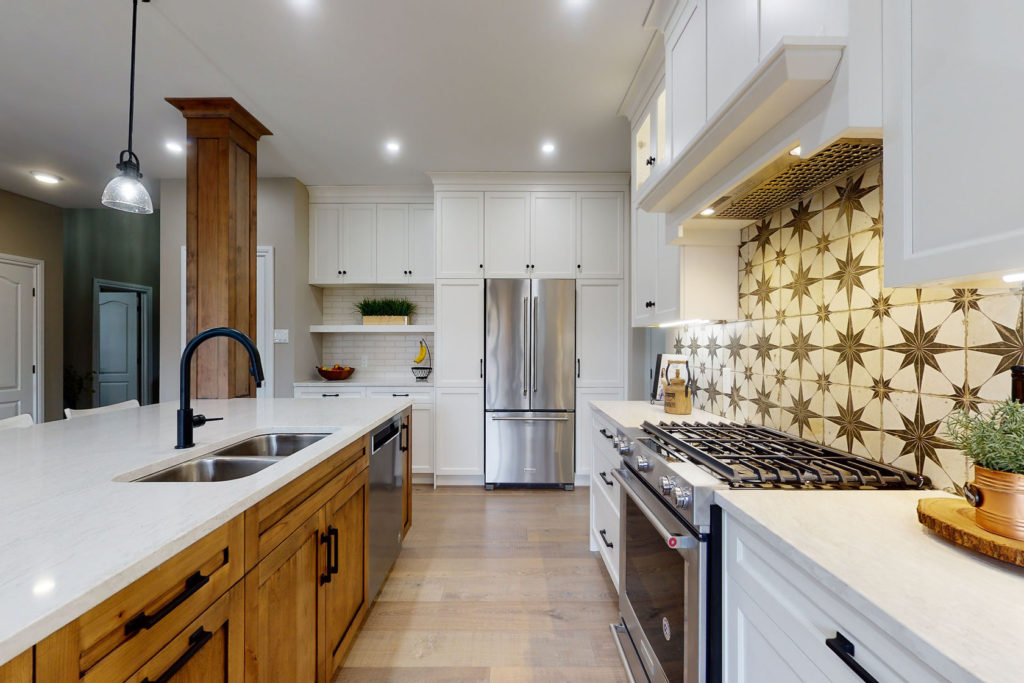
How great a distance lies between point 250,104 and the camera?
9.32ft

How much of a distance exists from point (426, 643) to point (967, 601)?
6.16 ft

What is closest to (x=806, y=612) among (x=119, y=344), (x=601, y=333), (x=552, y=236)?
(x=601, y=333)

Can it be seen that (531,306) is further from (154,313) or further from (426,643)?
(154,313)

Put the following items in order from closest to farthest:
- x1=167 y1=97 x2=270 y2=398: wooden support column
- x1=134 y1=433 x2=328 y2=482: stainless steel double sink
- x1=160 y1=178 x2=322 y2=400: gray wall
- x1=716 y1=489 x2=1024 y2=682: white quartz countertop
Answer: x1=716 y1=489 x2=1024 y2=682: white quartz countertop < x1=134 y1=433 x2=328 y2=482: stainless steel double sink < x1=167 y1=97 x2=270 y2=398: wooden support column < x1=160 y1=178 x2=322 y2=400: gray wall

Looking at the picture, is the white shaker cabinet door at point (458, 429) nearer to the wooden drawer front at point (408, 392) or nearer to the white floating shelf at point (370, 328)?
the wooden drawer front at point (408, 392)

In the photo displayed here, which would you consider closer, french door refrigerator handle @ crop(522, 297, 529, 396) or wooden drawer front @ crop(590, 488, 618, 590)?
wooden drawer front @ crop(590, 488, 618, 590)

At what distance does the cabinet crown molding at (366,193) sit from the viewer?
168 inches

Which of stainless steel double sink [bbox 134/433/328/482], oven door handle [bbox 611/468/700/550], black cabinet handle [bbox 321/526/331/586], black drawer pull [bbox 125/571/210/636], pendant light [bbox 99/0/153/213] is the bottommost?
black cabinet handle [bbox 321/526/331/586]

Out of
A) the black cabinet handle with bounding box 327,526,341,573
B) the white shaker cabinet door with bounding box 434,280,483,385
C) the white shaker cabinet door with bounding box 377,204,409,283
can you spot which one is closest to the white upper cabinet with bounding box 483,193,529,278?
the white shaker cabinet door with bounding box 434,280,483,385

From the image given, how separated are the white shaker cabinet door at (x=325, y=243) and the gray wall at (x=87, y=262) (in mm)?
2811

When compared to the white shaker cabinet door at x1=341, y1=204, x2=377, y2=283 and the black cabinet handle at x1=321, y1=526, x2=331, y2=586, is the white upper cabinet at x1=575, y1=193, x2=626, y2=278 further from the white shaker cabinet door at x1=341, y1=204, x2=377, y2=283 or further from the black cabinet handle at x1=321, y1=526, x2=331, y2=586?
the black cabinet handle at x1=321, y1=526, x2=331, y2=586

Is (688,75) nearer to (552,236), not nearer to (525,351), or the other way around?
(552,236)

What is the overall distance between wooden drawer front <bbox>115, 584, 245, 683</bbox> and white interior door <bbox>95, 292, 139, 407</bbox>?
243 inches

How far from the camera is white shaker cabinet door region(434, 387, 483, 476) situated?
3.94m
